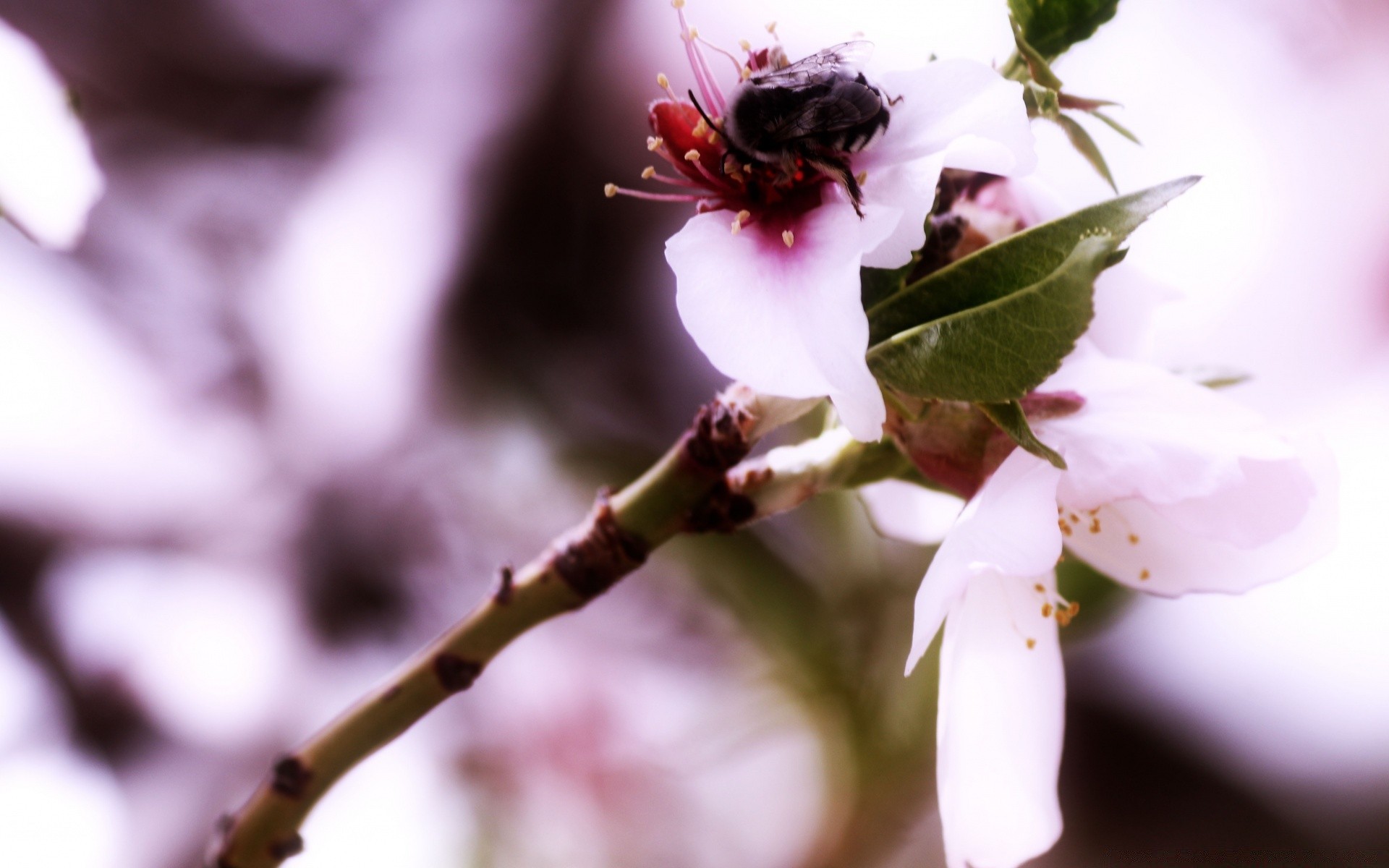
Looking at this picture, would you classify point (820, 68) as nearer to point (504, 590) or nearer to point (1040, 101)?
point (1040, 101)

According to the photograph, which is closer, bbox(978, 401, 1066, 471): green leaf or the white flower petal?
bbox(978, 401, 1066, 471): green leaf

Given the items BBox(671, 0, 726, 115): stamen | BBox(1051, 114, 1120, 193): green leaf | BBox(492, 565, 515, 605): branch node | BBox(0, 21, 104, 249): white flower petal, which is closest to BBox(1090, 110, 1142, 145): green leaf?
BBox(1051, 114, 1120, 193): green leaf

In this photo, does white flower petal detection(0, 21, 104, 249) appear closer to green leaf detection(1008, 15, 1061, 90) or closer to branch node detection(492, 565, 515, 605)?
branch node detection(492, 565, 515, 605)

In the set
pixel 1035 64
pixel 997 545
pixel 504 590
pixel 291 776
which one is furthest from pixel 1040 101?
pixel 291 776

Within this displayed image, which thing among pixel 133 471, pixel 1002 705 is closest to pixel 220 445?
pixel 133 471

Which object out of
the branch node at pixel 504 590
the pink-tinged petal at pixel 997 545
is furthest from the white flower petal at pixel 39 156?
the pink-tinged petal at pixel 997 545

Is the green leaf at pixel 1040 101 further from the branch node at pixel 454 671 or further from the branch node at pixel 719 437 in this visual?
the branch node at pixel 454 671
